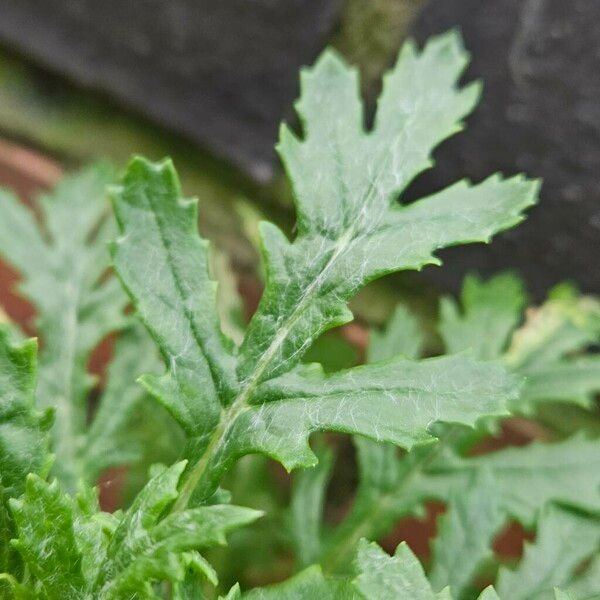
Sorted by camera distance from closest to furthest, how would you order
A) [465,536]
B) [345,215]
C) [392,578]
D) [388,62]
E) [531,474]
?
1. [392,578]
2. [345,215]
3. [465,536]
4. [531,474]
5. [388,62]

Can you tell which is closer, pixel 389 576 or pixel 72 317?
pixel 389 576

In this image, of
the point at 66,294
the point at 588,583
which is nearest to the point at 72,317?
the point at 66,294

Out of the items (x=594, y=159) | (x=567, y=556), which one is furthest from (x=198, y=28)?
(x=567, y=556)

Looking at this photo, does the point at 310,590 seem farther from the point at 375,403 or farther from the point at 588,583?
the point at 588,583

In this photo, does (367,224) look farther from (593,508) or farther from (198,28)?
(198,28)

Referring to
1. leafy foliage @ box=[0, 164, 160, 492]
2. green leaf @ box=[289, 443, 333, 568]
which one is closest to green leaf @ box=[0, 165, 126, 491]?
leafy foliage @ box=[0, 164, 160, 492]

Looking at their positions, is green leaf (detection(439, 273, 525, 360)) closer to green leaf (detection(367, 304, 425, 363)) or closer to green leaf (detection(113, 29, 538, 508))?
green leaf (detection(367, 304, 425, 363))
